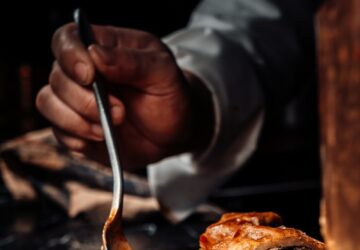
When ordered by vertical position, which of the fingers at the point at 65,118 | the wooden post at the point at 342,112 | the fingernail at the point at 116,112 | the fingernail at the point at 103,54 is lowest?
the fingers at the point at 65,118

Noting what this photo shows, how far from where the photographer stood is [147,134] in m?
1.34

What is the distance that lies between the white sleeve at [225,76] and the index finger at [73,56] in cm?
59

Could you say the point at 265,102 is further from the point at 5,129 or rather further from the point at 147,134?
the point at 5,129

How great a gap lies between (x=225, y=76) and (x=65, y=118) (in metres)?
0.66

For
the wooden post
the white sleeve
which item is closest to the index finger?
the white sleeve

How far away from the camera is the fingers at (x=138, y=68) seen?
101 centimetres

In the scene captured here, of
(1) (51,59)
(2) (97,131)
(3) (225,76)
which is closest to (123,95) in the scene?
(2) (97,131)

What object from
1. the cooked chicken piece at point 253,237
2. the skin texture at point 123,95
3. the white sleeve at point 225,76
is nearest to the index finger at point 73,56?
the skin texture at point 123,95

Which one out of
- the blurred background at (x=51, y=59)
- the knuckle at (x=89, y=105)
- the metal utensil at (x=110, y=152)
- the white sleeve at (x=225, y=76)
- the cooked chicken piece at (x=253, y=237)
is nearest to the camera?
the cooked chicken piece at (x=253, y=237)

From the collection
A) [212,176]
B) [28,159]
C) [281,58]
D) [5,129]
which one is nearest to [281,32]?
[281,58]

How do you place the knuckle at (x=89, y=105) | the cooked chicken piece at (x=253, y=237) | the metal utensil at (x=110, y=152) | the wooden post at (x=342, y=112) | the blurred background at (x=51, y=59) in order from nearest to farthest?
the wooden post at (x=342, y=112) < the cooked chicken piece at (x=253, y=237) < the metal utensil at (x=110, y=152) < the knuckle at (x=89, y=105) < the blurred background at (x=51, y=59)

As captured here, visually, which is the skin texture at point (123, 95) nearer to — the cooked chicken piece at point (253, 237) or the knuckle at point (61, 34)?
the knuckle at point (61, 34)

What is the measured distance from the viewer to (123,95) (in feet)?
4.13

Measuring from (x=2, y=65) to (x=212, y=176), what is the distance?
110 inches
